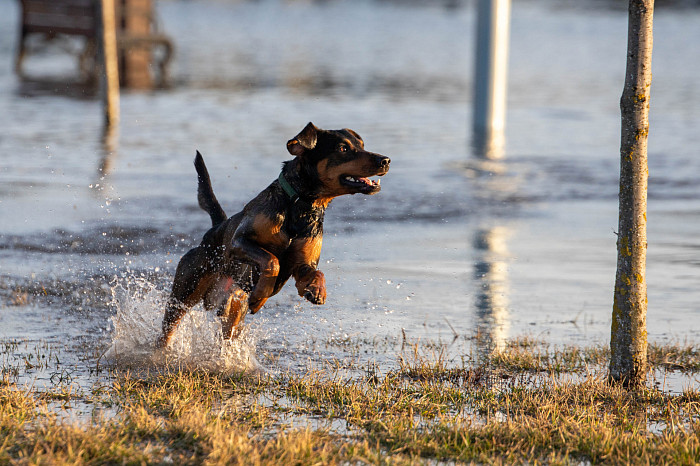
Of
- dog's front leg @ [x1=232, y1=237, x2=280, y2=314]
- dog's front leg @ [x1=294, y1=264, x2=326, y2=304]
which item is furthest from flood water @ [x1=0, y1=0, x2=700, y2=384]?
dog's front leg @ [x1=294, y1=264, x2=326, y2=304]

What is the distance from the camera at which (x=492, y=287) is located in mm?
8180

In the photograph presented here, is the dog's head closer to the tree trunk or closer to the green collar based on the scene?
the green collar

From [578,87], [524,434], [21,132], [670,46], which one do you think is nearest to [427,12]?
[670,46]

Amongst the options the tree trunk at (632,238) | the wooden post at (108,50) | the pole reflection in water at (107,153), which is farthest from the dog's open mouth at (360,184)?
the wooden post at (108,50)

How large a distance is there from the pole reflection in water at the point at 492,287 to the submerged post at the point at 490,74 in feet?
23.1

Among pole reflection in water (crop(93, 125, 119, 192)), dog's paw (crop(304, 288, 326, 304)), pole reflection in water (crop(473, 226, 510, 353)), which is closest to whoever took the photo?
dog's paw (crop(304, 288, 326, 304))

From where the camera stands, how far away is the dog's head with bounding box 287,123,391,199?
563 centimetres

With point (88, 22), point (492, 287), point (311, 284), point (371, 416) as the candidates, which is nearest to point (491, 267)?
point (492, 287)

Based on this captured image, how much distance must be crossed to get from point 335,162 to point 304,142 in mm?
213

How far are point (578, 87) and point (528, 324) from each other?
2459 cm

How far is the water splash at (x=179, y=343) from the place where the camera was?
5.88 metres

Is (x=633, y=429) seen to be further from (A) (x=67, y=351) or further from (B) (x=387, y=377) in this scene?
(A) (x=67, y=351)

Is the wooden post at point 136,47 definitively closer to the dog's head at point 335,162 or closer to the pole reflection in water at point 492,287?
the pole reflection in water at point 492,287

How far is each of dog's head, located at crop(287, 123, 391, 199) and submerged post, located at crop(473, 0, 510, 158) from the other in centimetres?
1159
